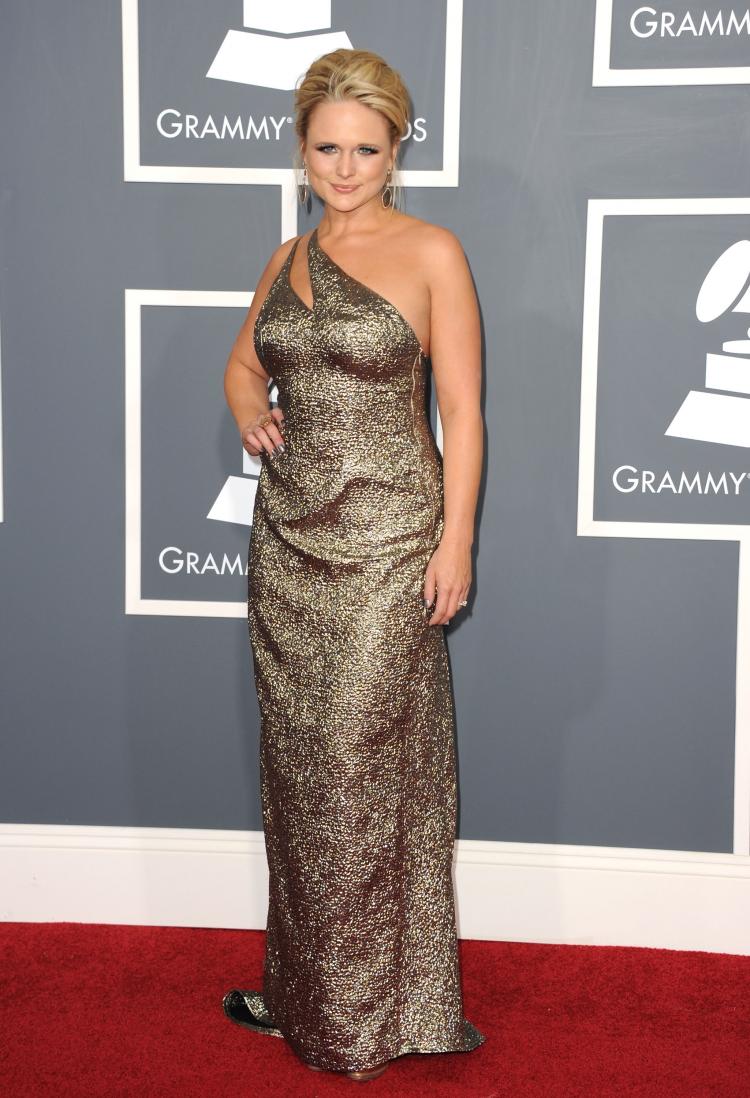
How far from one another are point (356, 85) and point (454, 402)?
647 mm

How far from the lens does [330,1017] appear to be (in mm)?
2365

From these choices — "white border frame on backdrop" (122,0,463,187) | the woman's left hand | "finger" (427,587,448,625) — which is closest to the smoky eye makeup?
"white border frame on backdrop" (122,0,463,187)

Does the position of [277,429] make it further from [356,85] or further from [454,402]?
[356,85]

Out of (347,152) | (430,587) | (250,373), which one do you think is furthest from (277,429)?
(347,152)

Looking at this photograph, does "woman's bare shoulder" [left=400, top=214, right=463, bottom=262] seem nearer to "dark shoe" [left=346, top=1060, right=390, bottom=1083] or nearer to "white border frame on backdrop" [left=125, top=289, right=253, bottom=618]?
"white border frame on backdrop" [left=125, top=289, right=253, bottom=618]

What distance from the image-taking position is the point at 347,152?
7.54 feet

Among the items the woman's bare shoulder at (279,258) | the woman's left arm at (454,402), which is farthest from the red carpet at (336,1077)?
the woman's bare shoulder at (279,258)

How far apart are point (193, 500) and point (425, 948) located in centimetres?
121

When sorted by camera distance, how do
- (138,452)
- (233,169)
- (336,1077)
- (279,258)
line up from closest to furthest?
(336,1077) < (279,258) < (233,169) < (138,452)

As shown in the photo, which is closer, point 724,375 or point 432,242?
point 432,242

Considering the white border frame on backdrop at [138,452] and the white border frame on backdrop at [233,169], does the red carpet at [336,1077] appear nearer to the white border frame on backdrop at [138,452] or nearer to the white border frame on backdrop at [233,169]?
the white border frame on backdrop at [138,452]

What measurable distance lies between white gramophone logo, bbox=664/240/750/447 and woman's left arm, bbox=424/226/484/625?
2.19ft

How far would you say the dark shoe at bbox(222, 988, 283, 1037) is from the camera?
8.27ft

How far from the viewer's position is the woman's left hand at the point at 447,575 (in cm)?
232
